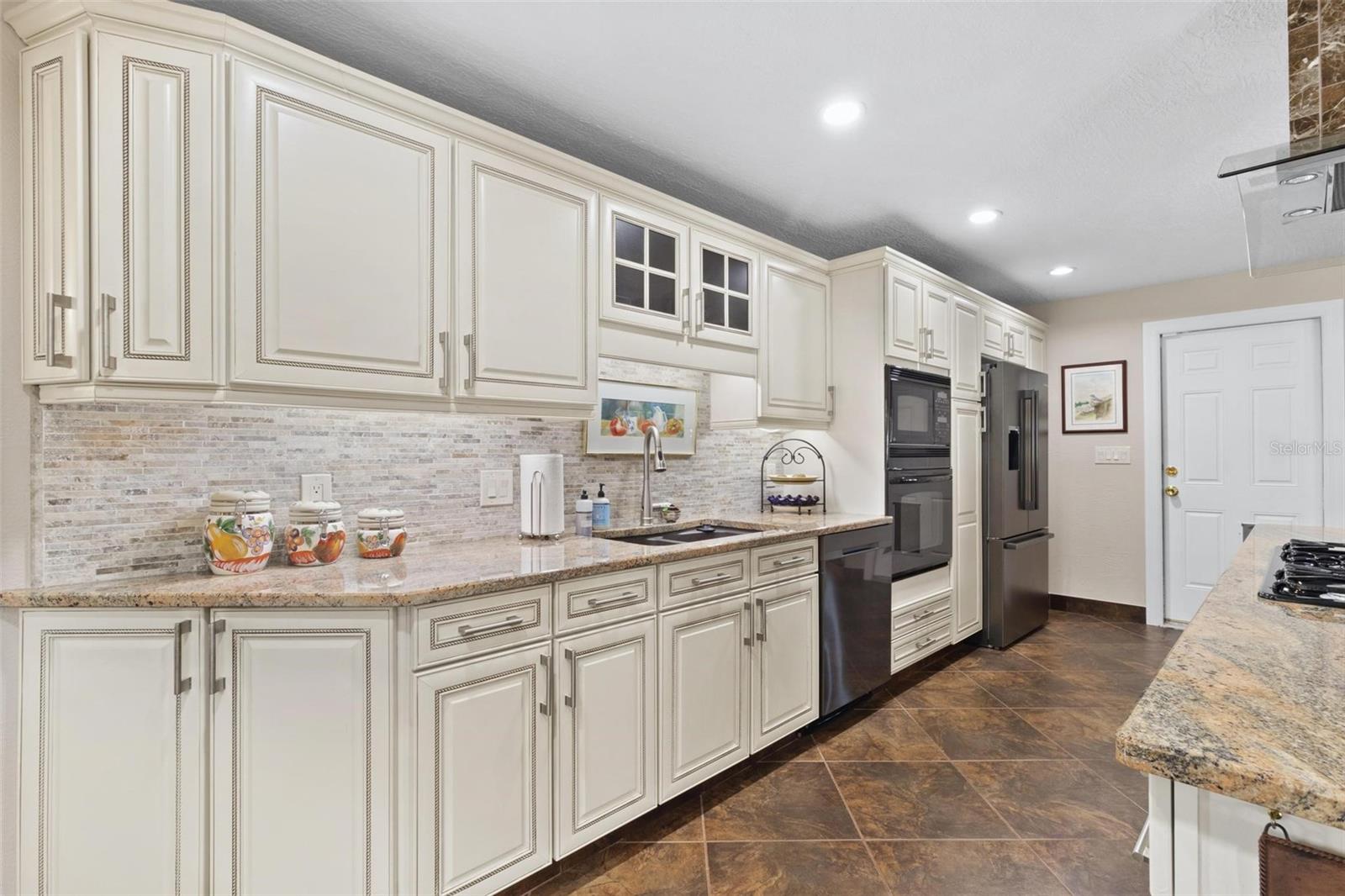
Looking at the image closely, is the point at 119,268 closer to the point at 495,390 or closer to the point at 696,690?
the point at 495,390

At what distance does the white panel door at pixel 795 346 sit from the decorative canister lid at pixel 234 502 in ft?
6.73

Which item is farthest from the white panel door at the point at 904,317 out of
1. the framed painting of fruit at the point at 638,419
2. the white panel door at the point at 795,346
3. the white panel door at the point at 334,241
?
the white panel door at the point at 334,241

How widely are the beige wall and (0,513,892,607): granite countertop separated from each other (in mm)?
3824

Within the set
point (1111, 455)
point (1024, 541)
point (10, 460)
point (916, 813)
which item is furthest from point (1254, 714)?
point (1111, 455)

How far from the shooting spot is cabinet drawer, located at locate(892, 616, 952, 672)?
10.8ft

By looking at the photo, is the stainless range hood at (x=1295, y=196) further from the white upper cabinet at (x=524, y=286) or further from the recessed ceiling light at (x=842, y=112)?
the white upper cabinet at (x=524, y=286)

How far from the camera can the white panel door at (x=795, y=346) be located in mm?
3043

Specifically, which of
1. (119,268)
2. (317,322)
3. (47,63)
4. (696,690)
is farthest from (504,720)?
(47,63)

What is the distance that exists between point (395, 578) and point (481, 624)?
248mm

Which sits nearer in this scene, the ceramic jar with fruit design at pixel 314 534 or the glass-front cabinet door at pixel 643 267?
the ceramic jar with fruit design at pixel 314 534

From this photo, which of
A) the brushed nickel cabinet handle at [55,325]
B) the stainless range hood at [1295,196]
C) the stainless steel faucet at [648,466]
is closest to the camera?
the stainless range hood at [1295,196]

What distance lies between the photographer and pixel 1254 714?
839 millimetres

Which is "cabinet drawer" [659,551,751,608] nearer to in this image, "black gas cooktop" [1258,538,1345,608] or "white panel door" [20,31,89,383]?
"black gas cooktop" [1258,538,1345,608]

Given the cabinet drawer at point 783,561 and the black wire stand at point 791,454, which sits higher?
the black wire stand at point 791,454
